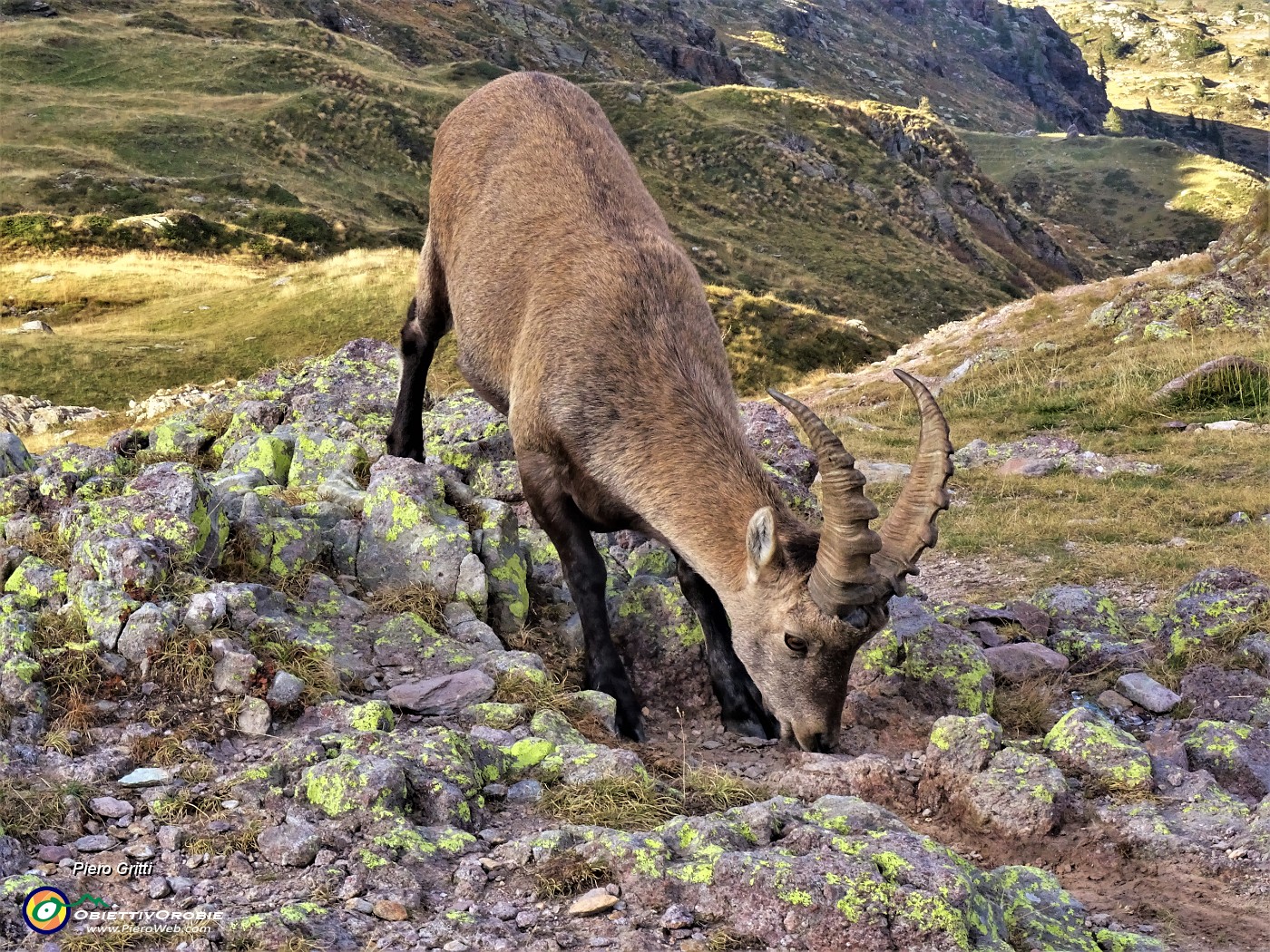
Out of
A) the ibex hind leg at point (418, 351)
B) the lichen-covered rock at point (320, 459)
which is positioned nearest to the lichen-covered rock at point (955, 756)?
the lichen-covered rock at point (320, 459)

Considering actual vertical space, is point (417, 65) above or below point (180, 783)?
below

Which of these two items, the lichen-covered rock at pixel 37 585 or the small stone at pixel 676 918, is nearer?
the small stone at pixel 676 918

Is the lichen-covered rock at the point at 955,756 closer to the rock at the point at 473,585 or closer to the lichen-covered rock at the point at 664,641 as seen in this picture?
the lichen-covered rock at the point at 664,641

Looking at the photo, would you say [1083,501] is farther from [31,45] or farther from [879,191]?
[879,191]

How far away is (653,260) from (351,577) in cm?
363

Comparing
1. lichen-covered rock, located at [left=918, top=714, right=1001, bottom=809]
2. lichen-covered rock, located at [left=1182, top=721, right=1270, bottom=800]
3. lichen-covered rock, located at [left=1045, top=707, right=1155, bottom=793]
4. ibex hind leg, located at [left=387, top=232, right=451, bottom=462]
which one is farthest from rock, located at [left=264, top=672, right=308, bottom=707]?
lichen-covered rock, located at [left=1182, top=721, right=1270, bottom=800]

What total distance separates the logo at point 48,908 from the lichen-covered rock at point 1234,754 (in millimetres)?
6749

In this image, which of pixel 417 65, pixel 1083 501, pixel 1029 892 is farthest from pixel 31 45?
pixel 1029 892

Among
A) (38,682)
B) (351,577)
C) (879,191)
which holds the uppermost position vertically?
(38,682)

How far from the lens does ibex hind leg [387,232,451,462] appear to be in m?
11.6

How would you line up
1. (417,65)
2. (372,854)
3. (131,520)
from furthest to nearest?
(417,65)
(131,520)
(372,854)

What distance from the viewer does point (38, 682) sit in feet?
19.5

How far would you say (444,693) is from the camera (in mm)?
6805

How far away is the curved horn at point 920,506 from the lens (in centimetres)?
582
